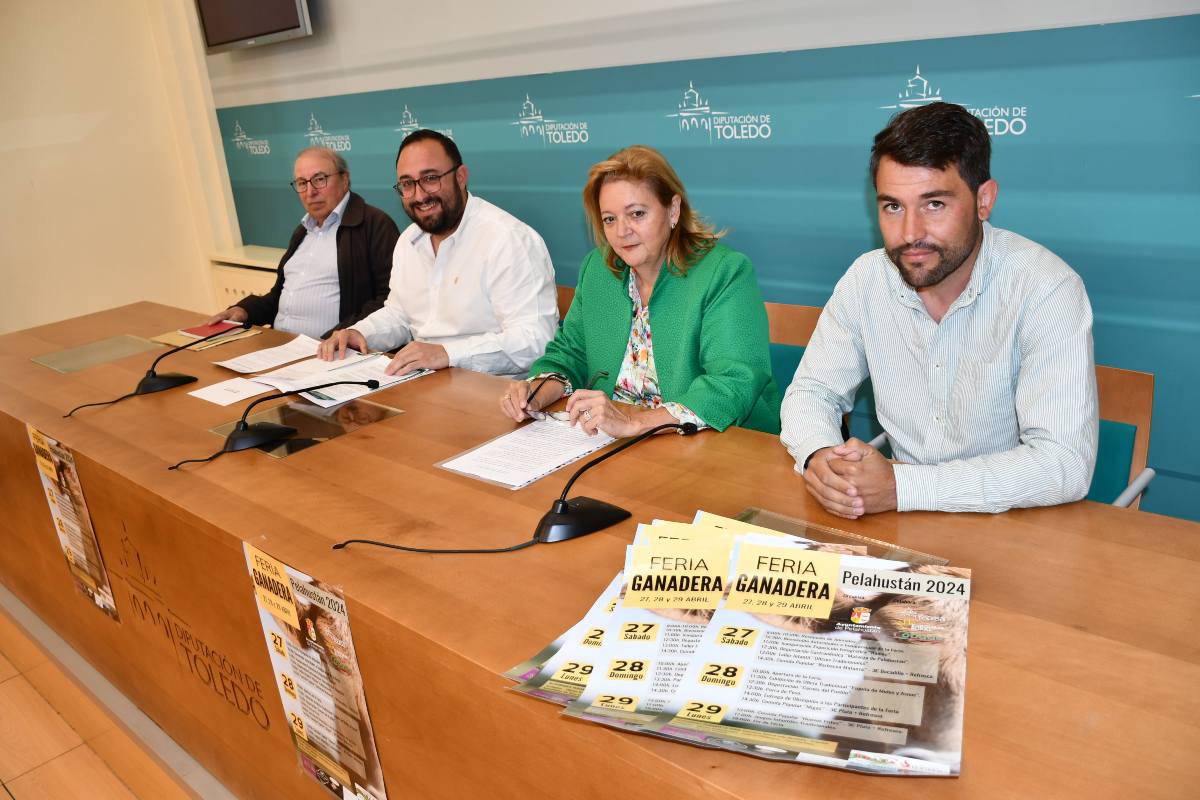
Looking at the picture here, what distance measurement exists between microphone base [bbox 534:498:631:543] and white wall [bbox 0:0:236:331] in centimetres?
442

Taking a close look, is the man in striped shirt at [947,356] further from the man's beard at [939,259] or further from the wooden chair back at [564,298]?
the wooden chair back at [564,298]

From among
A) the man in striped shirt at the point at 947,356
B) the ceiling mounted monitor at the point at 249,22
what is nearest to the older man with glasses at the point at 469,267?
the man in striped shirt at the point at 947,356

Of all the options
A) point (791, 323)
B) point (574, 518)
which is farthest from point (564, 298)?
point (574, 518)

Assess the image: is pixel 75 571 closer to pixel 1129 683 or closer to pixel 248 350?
pixel 248 350

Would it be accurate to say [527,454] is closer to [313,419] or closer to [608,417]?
[608,417]

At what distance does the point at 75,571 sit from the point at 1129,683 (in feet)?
6.67

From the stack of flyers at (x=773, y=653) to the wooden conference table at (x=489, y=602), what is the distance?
2 cm

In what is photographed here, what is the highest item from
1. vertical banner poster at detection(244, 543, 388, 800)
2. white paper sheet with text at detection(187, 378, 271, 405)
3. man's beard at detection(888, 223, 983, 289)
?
man's beard at detection(888, 223, 983, 289)

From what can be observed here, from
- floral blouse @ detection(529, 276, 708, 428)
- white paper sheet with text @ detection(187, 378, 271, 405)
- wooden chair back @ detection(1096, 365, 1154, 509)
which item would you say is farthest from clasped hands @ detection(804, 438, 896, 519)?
white paper sheet with text @ detection(187, 378, 271, 405)

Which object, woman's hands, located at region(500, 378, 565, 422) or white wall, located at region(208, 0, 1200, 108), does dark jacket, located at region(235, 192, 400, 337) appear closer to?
white wall, located at region(208, 0, 1200, 108)

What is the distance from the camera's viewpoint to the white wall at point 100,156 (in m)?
4.45

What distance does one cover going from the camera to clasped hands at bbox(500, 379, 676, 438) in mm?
1541

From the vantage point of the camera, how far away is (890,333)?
158 centimetres

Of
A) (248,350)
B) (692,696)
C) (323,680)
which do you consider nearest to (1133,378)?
(692,696)
